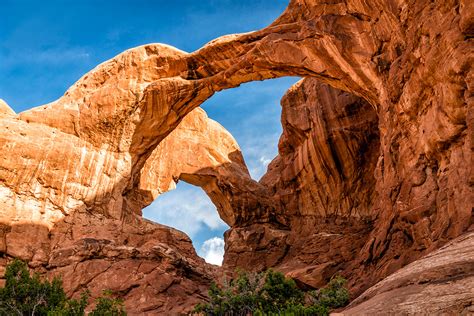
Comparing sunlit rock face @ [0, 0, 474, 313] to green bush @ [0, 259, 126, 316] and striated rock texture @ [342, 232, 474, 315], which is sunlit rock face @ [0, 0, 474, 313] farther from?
green bush @ [0, 259, 126, 316]

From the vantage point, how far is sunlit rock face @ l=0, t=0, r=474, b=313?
21.6 meters

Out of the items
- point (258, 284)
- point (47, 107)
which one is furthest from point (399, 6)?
point (47, 107)

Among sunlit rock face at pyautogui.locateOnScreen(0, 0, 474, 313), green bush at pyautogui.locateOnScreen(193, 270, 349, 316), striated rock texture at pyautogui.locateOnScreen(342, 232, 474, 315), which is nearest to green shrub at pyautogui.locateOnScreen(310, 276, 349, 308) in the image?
green bush at pyautogui.locateOnScreen(193, 270, 349, 316)

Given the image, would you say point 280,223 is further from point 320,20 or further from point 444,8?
point 444,8

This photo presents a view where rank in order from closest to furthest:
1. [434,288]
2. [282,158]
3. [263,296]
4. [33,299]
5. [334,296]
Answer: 1. [434,288]
2. [33,299]
3. [334,296]
4. [263,296]
5. [282,158]

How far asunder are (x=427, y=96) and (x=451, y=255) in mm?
10994

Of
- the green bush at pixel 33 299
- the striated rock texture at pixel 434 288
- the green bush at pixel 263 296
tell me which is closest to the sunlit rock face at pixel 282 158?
the green bush at pixel 263 296

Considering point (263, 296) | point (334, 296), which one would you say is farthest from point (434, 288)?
point (263, 296)

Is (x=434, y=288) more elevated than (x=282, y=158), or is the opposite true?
(x=282, y=158)

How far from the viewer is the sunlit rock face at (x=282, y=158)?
2159cm

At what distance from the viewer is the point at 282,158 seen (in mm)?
50500

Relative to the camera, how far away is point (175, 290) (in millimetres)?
32750

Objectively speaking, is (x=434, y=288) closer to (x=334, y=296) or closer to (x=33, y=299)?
(x=334, y=296)

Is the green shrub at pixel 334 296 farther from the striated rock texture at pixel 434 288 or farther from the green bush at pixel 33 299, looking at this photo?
the striated rock texture at pixel 434 288
